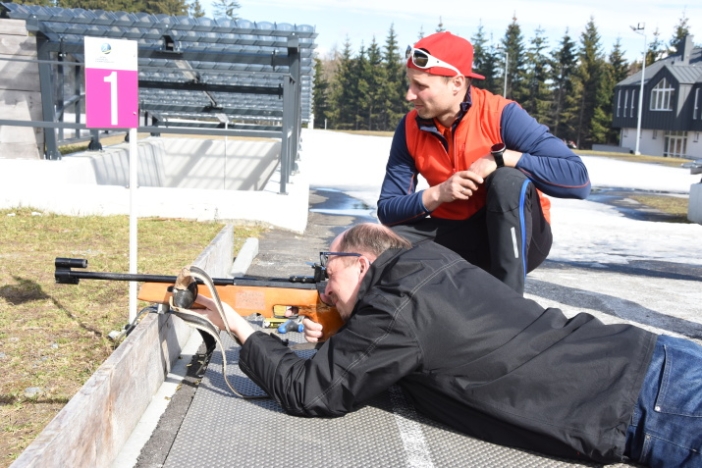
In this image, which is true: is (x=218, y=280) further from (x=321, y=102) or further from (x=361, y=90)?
(x=321, y=102)

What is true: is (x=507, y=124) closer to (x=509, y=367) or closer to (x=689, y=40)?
(x=509, y=367)

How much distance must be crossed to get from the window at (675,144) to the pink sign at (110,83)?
194ft

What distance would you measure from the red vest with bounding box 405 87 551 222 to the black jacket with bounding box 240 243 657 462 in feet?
4.11

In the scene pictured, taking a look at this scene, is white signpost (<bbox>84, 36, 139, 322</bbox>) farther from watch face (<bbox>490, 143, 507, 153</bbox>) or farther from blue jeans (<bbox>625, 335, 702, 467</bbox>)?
blue jeans (<bbox>625, 335, 702, 467</bbox>)

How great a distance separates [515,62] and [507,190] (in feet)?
269

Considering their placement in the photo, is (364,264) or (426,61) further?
(426,61)

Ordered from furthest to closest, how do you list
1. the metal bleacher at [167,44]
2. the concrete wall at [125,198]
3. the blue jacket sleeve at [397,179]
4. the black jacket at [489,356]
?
1. the metal bleacher at [167,44]
2. the concrete wall at [125,198]
3. the blue jacket sleeve at [397,179]
4. the black jacket at [489,356]

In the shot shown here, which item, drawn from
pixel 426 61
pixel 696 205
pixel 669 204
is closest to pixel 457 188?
pixel 426 61

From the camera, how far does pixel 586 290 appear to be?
739cm

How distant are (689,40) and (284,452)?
6543 cm

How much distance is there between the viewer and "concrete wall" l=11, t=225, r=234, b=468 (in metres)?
2.39

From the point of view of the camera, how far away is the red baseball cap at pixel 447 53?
13.9 feet

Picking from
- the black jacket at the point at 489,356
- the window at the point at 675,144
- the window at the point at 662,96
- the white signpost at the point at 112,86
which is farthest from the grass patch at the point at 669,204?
the window at the point at 662,96

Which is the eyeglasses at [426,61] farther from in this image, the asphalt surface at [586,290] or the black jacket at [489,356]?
the black jacket at [489,356]
